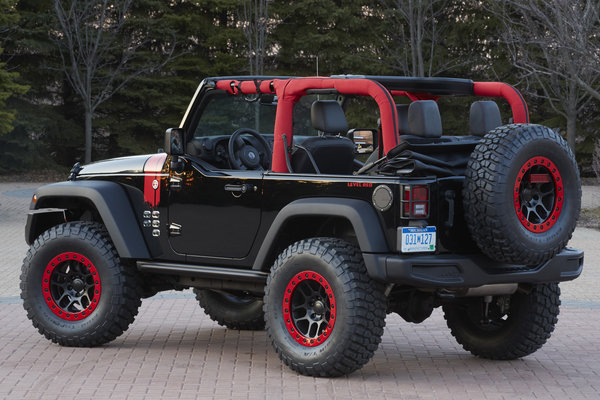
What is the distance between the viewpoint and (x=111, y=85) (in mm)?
35625

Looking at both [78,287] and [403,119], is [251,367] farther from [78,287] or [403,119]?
[403,119]

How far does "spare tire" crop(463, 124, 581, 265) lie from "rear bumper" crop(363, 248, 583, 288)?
0.15 meters

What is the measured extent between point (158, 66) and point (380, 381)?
29.8 metres

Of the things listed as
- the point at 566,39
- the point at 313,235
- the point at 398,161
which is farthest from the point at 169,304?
the point at 566,39

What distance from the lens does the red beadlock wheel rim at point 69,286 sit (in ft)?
27.3

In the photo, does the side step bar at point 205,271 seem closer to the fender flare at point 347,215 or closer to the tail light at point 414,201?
the fender flare at point 347,215

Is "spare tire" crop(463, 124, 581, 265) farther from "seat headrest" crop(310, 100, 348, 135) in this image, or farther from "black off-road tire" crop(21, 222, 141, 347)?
"black off-road tire" crop(21, 222, 141, 347)

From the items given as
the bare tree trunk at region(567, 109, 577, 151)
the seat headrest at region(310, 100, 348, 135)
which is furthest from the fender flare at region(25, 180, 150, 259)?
the bare tree trunk at region(567, 109, 577, 151)

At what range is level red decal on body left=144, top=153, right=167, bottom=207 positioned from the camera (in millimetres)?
8070

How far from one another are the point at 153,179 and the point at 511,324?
9.12 feet

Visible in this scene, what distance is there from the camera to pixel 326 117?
7.22m

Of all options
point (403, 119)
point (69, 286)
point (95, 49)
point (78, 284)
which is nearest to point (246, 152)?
point (403, 119)

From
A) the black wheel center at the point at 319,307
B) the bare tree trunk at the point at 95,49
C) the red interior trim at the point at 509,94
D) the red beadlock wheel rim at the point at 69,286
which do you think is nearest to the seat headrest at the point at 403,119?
the red interior trim at the point at 509,94

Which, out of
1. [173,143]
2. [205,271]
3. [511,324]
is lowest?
[511,324]
